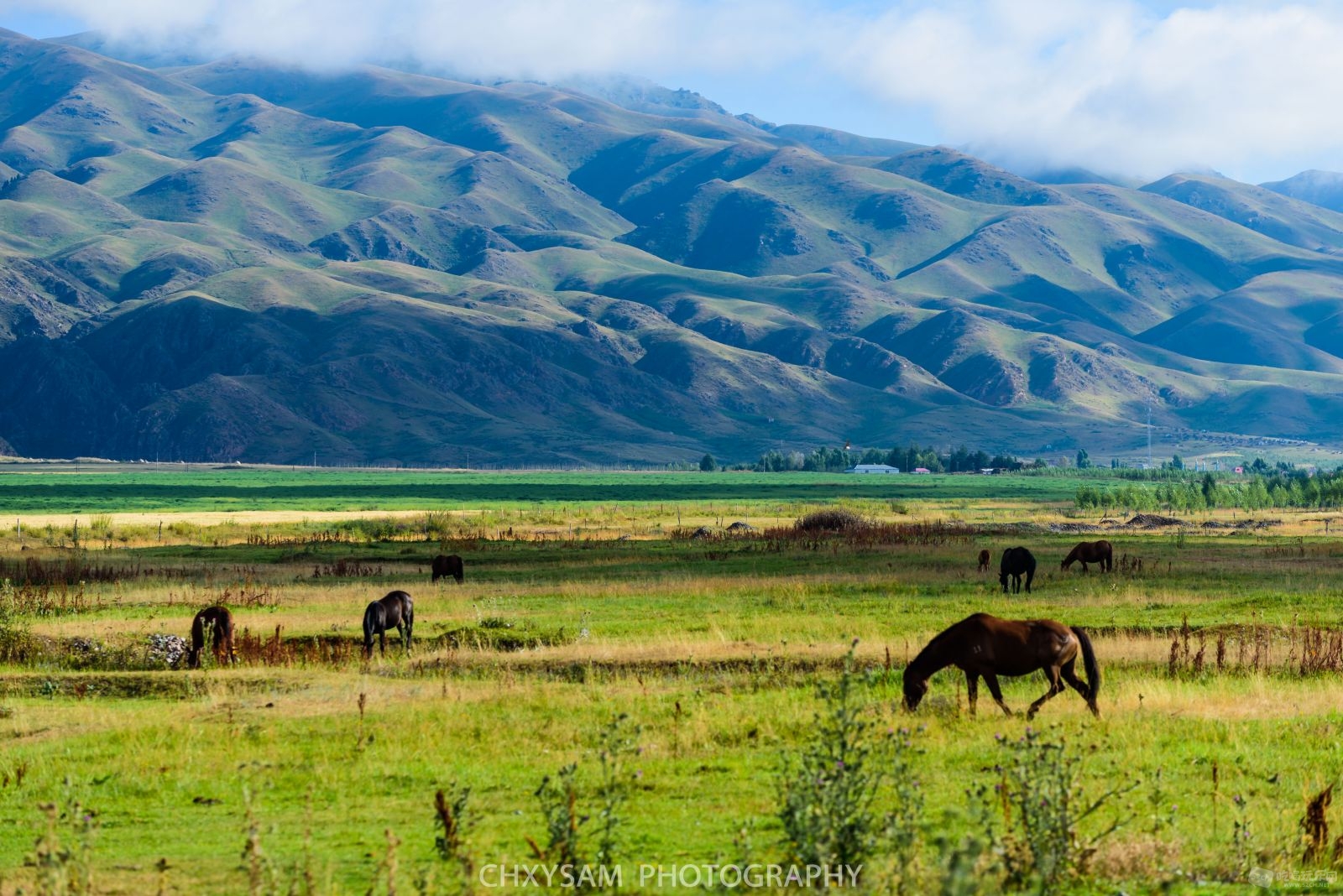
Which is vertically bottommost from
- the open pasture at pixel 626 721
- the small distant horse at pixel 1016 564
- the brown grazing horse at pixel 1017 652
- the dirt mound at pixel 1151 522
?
the open pasture at pixel 626 721

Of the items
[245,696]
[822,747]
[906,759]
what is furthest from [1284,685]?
[245,696]

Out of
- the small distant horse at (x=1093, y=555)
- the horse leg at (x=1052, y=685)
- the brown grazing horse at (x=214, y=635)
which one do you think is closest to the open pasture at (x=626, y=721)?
the horse leg at (x=1052, y=685)

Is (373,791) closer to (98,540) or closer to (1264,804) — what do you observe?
(1264,804)

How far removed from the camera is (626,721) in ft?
57.8

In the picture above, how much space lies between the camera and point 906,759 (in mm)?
16688

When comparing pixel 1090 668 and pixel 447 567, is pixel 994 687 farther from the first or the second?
pixel 447 567

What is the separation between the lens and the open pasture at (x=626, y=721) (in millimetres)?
13211

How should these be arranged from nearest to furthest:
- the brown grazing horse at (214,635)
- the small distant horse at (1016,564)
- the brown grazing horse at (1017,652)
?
the brown grazing horse at (1017,652)
the brown grazing horse at (214,635)
the small distant horse at (1016,564)

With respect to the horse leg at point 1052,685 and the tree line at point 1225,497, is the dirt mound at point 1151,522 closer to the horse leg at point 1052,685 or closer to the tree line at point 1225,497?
the tree line at point 1225,497

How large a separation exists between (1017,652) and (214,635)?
52.9 feet

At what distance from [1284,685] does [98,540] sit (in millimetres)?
63720

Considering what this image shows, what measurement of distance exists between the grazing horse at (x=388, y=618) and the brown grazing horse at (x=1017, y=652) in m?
12.9

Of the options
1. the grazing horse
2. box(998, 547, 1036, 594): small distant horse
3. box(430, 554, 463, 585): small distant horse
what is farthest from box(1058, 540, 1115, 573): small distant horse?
the grazing horse

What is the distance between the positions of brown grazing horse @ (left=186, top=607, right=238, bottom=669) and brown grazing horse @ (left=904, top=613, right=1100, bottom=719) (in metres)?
14.5
